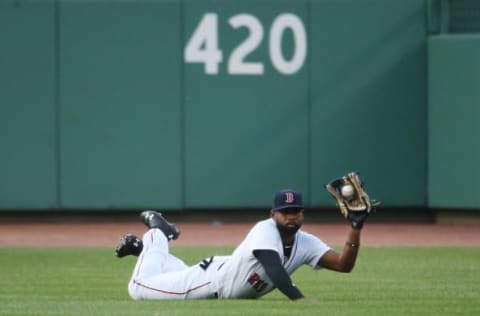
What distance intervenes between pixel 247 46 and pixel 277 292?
899 cm

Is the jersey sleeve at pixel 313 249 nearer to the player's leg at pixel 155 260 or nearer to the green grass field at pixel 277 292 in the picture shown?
the green grass field at pixel 277 292

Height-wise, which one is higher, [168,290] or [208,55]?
[208,55]

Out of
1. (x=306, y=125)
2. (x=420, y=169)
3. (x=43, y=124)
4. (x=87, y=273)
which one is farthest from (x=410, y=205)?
(x=87, y=273)

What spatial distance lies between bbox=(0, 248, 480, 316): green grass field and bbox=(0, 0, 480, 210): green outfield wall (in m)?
3.79

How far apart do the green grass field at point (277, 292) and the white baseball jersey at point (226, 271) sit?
0.18 meters

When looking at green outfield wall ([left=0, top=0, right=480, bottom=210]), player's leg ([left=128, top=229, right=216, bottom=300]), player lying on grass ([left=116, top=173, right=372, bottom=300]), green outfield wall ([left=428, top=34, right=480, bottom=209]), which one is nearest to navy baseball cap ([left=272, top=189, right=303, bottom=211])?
player lying on grass ([left=116, top=173, right=372, bottom=300])

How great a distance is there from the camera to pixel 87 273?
14758 millimetres

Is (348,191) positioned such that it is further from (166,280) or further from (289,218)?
(166,280)

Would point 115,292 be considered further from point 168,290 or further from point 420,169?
point 420,169

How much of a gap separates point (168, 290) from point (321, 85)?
417 inches

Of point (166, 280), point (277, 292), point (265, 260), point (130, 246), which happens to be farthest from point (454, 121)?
point (265, 260)

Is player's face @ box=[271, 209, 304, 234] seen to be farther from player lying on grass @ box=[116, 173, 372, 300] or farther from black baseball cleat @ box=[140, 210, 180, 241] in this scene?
black baseball cleat @ box=[140, 210, 180, 241]

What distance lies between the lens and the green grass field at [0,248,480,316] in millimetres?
10398

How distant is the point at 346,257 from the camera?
10914 mm
